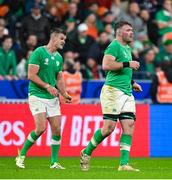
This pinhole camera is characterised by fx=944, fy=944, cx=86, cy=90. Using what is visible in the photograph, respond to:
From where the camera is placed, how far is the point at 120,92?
615 inches

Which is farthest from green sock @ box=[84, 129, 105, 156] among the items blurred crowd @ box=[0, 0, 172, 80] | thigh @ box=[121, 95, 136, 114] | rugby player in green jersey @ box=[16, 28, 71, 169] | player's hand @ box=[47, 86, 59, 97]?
blurred crowd @ box=[0, 0, 172, 80]

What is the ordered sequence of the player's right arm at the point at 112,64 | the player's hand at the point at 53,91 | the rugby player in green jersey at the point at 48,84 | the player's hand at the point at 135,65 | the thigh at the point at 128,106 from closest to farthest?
the player's hand at the point at 135,65
the player's right arm at the point at 112,64
the thigh at the point at 128,106
the player's hand at the point at 53,91
the rugby player in green jersey at the point at 48,84

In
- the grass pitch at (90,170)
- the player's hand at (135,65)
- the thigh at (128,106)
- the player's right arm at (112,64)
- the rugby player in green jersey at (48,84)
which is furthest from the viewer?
the rugby player in green jersey at (48,84)

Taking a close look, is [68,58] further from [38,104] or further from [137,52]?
[38,104]

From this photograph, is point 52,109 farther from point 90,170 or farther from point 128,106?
point 128,106

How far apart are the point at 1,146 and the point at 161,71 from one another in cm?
555

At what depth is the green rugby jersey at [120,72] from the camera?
50.8ft

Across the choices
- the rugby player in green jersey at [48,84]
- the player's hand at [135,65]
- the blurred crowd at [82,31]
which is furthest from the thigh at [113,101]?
the blurred crowd at [82,31]

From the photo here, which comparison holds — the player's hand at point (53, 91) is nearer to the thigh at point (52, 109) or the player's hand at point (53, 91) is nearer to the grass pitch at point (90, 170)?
the thigh at point (52, 109)

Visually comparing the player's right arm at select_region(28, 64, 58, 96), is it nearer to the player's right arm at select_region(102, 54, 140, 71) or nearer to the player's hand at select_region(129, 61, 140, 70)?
the player's right arm at select_region(102, 54, 140, 71)

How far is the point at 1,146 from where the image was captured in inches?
795

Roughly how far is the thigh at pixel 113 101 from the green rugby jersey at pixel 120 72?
84 mm

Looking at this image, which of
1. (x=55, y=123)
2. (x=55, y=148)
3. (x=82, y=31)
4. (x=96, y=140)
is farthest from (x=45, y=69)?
(x=82, y=31)

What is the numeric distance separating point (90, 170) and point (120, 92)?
1425 mm
